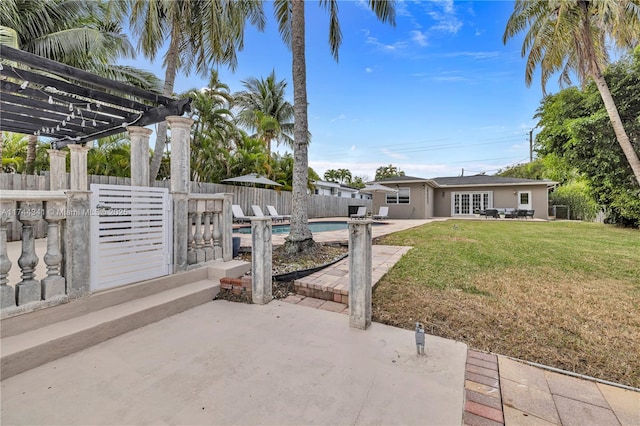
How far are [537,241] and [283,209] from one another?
12.2 metres

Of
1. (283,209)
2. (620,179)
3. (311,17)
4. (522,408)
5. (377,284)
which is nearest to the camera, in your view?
(522,408)

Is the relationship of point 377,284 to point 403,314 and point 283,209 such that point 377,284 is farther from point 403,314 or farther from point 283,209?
point 283,209

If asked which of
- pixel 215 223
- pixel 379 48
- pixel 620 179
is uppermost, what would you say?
pixel 379 48

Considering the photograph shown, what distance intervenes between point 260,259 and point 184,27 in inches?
341

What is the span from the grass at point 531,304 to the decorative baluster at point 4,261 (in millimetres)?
3259

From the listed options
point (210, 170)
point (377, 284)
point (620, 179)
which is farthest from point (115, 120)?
point (620, 179)

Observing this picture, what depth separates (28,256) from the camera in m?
2.30

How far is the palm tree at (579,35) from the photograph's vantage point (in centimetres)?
898

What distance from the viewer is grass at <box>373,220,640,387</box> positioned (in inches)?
93.9

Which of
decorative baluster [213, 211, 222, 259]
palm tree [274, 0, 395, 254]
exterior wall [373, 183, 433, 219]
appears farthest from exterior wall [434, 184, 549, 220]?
decorative baluster [213, 211, 222, 259]

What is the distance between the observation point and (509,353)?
2.36 metres

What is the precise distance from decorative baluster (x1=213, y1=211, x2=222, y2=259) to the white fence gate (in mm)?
715

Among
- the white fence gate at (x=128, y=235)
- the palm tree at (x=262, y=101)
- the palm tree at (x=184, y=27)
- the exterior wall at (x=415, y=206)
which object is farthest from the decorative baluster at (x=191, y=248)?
the exterior wall at (x=415, y=206)

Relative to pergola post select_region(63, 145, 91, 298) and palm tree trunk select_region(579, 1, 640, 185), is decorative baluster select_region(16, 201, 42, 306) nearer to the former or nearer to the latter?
pergola post select_region(63, 145, 91, 298)
